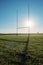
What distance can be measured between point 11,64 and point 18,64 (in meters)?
0.35

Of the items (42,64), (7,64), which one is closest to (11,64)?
(7,64)

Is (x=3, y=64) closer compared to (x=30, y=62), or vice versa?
(x=3, y=64)

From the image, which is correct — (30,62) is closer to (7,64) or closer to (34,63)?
(34,63)

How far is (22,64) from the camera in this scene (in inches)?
225

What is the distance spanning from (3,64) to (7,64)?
0.64ft

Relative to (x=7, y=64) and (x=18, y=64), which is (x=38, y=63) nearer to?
(x=18, y=64)

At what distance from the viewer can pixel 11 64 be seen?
5.66 m

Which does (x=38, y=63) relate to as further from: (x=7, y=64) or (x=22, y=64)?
(x=7, y=64)

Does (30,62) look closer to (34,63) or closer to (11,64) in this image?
(34,63)

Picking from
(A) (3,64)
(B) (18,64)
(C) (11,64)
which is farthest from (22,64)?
(A) (3,64)

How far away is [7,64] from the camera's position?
5629mm

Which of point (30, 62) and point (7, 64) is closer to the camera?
point (7, 64)

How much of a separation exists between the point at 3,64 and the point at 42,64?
6.37ft

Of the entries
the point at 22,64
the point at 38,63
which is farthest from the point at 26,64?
the point at 38,63
